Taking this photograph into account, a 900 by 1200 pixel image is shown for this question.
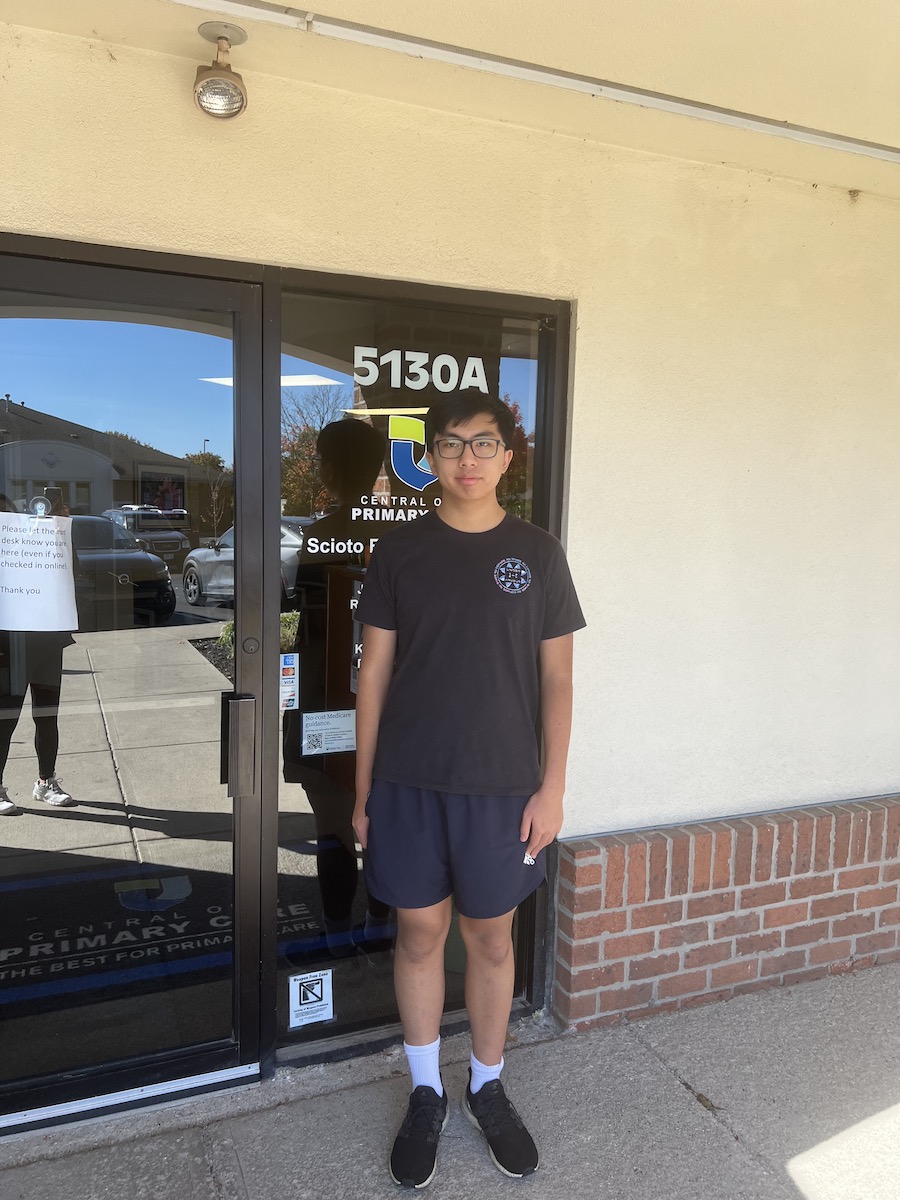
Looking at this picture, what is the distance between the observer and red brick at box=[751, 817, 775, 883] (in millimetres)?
2980

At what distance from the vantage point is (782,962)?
10.1ft

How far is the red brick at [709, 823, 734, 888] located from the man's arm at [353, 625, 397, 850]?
135 centimetres

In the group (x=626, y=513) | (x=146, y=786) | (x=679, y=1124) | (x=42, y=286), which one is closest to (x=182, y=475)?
(x=42, y=286)

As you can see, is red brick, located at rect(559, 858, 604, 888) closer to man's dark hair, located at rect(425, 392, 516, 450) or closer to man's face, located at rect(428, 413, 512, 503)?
man's face, located at rect(428, 413, 512, 503)

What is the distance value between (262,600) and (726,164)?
6.76 ft

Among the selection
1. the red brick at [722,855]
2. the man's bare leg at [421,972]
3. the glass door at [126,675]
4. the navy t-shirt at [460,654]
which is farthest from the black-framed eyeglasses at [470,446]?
the red brick at [722,855]

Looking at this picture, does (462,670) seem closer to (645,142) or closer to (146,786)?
→ (146,786)

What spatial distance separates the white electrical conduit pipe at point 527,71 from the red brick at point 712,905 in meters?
2.45

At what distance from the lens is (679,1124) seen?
238 cm

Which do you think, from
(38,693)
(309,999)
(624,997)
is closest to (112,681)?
(38,693)

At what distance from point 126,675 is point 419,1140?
58.3 inches

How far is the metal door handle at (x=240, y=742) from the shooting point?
2.43 meters

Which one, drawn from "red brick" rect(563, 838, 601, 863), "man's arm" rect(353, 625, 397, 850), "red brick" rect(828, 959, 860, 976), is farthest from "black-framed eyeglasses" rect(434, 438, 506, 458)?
"red brick" rect(828, 959, 860, 976)

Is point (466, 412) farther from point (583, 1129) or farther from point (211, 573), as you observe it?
point (583, 1129)
